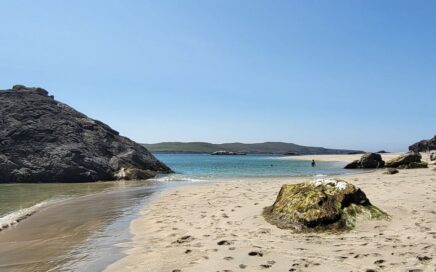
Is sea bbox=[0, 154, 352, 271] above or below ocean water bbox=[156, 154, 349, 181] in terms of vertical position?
below

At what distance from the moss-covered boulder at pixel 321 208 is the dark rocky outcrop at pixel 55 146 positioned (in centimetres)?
2595

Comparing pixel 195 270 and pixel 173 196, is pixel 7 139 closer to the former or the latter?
pixel 173 196

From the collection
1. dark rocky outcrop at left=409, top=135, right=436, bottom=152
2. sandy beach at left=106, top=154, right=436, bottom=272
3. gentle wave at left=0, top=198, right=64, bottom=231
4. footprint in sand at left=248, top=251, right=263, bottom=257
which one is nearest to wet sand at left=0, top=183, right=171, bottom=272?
gentle wave at left=0, top=198, right=64, bottom=231

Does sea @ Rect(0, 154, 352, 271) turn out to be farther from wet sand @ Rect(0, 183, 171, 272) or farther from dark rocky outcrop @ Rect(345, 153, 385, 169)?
dark rocky outcrop @ Rect(345, 153, 385, 169)

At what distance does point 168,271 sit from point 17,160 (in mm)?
30818

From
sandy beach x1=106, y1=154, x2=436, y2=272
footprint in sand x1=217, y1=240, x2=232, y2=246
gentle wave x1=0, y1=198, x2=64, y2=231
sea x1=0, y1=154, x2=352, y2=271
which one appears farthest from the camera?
gentle wave x1=0, y1=198, x2=64, y2=231

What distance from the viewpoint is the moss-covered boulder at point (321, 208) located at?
10.4 m

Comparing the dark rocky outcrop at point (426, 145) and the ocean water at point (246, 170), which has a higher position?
the dark rocky outcrop at point (426, 145)

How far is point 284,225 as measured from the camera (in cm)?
1084

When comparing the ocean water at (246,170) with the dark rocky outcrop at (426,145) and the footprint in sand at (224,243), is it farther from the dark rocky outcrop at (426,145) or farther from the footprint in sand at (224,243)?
the dark rocky outcrop at (426,145)

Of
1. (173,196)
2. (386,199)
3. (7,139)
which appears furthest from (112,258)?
(7,139)

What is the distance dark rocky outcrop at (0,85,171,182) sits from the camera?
33594mm

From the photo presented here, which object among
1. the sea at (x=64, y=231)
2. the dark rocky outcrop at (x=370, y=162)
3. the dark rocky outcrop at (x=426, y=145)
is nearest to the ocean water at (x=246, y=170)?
the dark rocky outcrop at (x=370, y=162)

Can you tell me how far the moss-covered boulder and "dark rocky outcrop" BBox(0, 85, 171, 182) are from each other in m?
25.9
